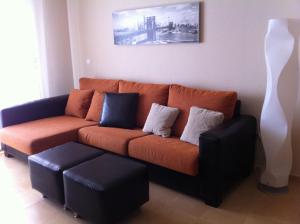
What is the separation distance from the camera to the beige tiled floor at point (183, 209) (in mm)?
2279

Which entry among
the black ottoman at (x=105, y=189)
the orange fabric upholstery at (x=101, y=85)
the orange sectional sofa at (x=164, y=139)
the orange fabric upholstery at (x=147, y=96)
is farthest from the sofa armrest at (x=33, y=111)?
the black ottoman at (x=105, y=189)

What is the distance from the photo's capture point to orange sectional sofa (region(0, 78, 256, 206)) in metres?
2.38

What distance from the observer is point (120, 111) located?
10.9ft

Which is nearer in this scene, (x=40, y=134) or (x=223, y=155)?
(x=223, y=155)

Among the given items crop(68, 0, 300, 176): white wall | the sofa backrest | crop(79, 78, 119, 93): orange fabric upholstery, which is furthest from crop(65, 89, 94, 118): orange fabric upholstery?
crop(68, 0, 300, 176): white wall

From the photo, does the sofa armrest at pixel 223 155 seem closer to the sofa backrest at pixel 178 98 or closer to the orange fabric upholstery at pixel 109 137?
the sofa backrest at pixel 178 98

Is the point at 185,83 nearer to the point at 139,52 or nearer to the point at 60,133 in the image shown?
the point at 139,52

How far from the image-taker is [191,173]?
→ 2.40 meters

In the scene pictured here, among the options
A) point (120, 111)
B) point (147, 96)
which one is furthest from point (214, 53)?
point (120, 111)

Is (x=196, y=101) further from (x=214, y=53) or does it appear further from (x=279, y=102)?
(x=279, y=102)

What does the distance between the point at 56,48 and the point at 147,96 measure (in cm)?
185

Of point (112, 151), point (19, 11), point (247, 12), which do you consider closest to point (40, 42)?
point (19, 11)

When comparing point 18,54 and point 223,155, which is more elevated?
point 18,54

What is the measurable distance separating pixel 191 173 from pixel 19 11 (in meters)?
3.06
